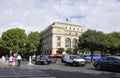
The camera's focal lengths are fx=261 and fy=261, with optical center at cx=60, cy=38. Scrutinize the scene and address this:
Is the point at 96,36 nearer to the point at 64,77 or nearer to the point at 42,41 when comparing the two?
the point at 64,77

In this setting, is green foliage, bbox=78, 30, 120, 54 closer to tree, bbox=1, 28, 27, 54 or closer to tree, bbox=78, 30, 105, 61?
tree, bbox=78, 30, 105, 61

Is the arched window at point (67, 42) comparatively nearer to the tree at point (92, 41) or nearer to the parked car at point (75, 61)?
the tree at point (92, 41)

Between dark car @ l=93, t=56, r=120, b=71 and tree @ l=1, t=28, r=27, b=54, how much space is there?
58594 mm

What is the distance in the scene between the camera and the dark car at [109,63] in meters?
23.7

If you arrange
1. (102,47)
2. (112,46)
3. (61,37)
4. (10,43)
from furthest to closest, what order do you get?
(61,37) < (10,43) < (112,46) < (102,47)

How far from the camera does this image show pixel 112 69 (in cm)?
2412

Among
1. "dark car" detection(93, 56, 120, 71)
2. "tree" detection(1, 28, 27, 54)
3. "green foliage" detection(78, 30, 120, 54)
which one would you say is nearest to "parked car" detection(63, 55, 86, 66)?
"dark car" detection(93, 56, 120, 71)

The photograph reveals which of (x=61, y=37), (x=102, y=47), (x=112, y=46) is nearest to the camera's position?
(x=102, y=47)

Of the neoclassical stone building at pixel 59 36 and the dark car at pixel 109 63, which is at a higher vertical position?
the neoclassical stone building at pixel 59 36

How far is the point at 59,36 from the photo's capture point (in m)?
113

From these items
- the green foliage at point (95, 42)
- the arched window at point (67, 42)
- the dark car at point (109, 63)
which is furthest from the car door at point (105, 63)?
the arched window at point (67, 42)

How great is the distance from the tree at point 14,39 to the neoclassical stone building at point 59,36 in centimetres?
2374

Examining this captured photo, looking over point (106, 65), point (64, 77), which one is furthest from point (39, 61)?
point (64, 77)

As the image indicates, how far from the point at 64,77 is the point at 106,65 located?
840 centimetres
